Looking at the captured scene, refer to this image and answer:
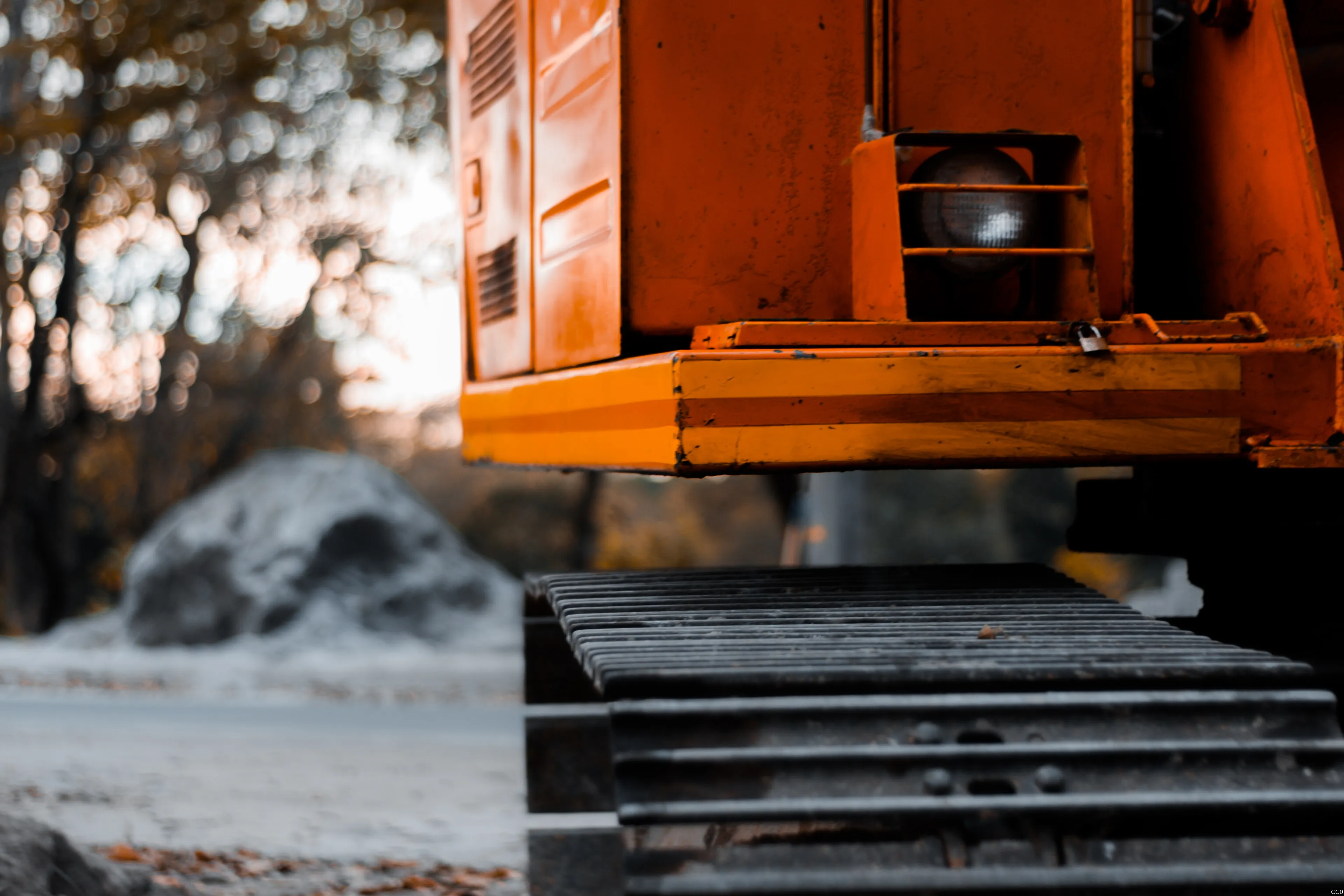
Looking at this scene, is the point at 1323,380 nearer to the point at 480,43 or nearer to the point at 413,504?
the point at 480,43

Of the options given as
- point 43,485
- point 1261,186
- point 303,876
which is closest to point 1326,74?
point 1261,186

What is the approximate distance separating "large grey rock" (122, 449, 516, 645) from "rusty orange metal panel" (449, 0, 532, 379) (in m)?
7.74

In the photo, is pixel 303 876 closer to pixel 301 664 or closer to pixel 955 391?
pixel 955 391

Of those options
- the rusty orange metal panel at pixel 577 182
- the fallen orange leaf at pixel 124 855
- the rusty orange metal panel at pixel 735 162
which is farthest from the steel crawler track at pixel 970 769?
the fallen orange leaf at pixel 124 855

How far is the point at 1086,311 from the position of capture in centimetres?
261

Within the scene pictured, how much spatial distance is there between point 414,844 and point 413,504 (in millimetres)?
7415

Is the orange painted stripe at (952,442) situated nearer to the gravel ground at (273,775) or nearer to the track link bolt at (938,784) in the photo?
the track link bolt at (938,784)

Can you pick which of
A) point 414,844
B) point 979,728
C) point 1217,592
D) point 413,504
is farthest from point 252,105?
point 979,728

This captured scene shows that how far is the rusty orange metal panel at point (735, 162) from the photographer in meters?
2.76

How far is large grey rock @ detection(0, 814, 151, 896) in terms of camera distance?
3.54 meters

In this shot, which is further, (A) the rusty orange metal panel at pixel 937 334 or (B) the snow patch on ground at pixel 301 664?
(B) the snow patch on ground at pixel 301 664

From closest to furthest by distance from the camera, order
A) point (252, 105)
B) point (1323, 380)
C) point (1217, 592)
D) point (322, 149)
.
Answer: point (1323, 380) < point (1217, 592) < point (252, 105) < point (322, 149)

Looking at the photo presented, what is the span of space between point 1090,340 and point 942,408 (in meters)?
0.30

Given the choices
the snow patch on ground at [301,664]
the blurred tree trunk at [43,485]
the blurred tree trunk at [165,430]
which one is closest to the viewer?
the snow patch on ground at [301,664]
